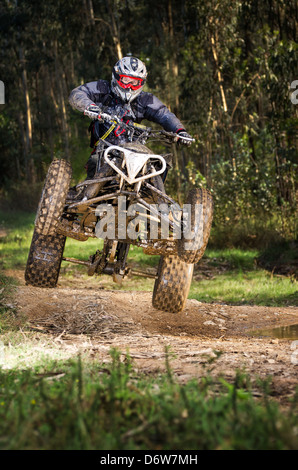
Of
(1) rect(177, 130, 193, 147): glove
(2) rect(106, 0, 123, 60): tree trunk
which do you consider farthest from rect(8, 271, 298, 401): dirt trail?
(2) rect(106, 0, 123, 60): tree trunk

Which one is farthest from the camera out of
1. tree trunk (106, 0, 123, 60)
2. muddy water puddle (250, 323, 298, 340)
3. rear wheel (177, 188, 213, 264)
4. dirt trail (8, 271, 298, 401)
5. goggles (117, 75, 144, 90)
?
tree trunk (106, 0, 123, 60)

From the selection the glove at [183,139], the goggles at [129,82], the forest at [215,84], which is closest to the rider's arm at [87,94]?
the goggles at [129,82]

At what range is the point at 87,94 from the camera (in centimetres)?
788

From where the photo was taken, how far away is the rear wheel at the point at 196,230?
6512 millimetres

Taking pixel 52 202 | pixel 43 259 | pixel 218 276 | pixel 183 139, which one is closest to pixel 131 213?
pixel 52 202

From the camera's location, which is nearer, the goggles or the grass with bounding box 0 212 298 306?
the goggles

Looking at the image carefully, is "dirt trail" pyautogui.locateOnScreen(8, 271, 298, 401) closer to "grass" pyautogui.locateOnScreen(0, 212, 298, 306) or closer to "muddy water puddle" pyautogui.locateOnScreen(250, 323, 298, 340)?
"muddy water puddle" pyautogui.locateOnScreen(250, 323, 298, 340)

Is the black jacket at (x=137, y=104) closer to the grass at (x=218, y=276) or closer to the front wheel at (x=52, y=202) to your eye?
the front wheel at (x=52, y=202)

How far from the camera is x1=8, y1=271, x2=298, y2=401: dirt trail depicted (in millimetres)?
4520

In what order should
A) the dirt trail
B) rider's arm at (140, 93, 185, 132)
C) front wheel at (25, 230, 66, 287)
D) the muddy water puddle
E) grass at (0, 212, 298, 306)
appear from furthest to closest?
grass at (0, 212, 298, 306)
rider's arm at (140, 93, 185, 132)
front wheel at (25, 230, 66, 287)
the muddy water puddle
the dirt trail

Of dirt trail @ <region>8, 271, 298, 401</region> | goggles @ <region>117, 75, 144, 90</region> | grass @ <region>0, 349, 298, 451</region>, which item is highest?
goggles @ <region>117, 75, 144, 90</region>

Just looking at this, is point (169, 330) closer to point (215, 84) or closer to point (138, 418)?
point (138, 418)

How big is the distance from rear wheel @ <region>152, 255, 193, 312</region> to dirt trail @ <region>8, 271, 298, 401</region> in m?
0.35
